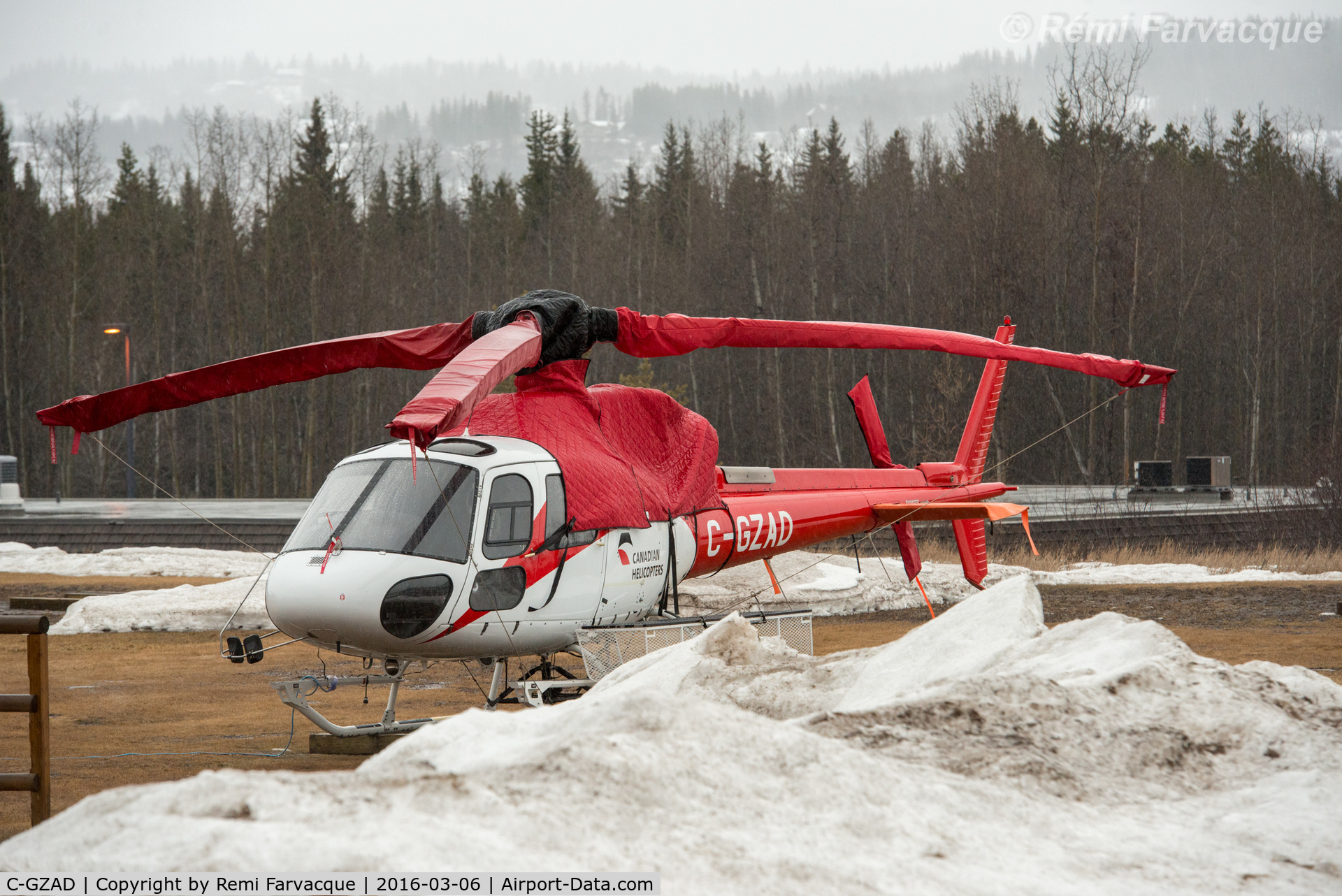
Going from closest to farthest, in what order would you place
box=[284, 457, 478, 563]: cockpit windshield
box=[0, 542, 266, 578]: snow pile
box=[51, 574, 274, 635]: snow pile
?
box=[284, 457, 478, 563]: cockpit windshield, box=[51, 574, 274, 635]: snow pile, box=[0, 542, 266, 578]: snow pile

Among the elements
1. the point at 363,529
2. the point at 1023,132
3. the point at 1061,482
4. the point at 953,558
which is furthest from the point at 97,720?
the point at 1023,132

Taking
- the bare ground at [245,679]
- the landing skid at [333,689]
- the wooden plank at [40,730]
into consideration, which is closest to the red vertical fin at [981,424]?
the bare ground at [245,679]

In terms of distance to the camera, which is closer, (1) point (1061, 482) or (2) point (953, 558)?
(2) point (953, 558)

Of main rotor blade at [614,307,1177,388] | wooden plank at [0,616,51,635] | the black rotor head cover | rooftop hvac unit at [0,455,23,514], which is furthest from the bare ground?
rooftop hvac unit at [0,455,23,514]

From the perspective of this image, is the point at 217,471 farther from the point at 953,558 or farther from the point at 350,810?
the point at 350,810

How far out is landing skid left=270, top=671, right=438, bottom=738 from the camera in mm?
7242

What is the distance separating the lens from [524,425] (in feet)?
26.7

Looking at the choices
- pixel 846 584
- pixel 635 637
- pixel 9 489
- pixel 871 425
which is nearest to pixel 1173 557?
pixel 846 584

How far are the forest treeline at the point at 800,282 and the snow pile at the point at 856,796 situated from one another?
3458cm

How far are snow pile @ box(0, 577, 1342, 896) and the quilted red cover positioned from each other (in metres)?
4.11

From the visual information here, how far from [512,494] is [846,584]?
Result: 9798 millimetres

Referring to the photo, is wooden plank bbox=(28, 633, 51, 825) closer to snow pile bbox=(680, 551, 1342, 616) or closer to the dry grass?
snow pile bbox=(680, 551, 1342, 616)

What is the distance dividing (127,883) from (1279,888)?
9.22ft

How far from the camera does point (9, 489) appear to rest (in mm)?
30234
